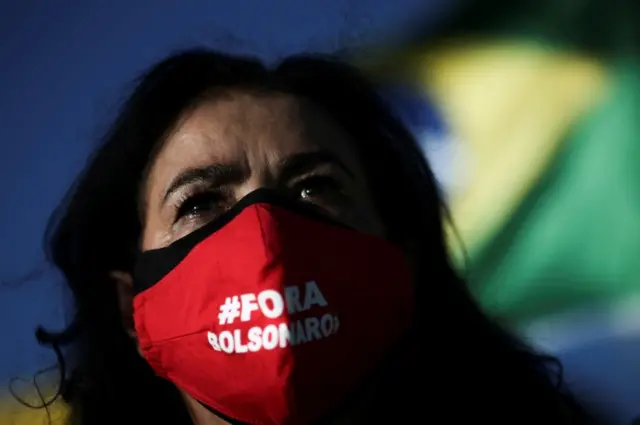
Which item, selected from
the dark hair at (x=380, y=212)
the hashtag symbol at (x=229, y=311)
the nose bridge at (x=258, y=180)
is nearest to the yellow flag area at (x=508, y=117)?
the dark hair at (x=380, y=212)

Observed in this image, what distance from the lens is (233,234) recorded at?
0.66 m

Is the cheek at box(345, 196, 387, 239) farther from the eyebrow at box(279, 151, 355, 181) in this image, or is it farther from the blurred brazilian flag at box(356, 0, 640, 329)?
the blurred brazilian flag at box(356, 0, 640, 329)

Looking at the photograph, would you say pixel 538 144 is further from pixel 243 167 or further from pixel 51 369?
pixel 51 369

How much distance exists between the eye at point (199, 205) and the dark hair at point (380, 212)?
10cm

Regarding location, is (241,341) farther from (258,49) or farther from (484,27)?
(484,27)

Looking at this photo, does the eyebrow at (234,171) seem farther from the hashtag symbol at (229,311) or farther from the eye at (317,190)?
the hashtag symbol at (229,311)

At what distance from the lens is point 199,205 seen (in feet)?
2.44

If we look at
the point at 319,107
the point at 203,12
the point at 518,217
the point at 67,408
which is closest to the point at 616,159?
the point at 518,217

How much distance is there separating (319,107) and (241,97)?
9cm

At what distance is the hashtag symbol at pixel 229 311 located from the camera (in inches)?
24.1

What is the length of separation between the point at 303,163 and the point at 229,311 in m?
0.20

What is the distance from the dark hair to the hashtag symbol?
23 cm

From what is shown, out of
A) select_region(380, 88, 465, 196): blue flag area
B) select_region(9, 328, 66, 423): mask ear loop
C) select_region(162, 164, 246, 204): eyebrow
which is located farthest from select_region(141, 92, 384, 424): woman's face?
select_region(380, 88, 465, 196): blue flag area

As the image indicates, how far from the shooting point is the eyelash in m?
0.74
